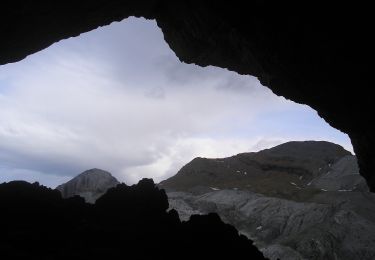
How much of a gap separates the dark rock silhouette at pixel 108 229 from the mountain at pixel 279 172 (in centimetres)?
7221

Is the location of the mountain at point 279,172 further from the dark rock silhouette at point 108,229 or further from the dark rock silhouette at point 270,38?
the dark rock silhouette at point 108,229

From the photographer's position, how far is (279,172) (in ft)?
404

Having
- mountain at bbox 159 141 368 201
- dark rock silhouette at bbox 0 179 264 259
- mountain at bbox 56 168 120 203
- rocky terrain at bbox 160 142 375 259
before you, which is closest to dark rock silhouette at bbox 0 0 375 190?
dark rock silhouette at bbox 0 179 264 259

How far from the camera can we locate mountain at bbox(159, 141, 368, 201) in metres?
95.8

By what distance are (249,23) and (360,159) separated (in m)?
12.1

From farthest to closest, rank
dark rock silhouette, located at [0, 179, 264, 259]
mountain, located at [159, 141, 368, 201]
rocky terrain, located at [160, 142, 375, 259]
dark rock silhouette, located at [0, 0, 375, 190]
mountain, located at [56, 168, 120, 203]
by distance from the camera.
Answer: mountain, located at [159, 141, 368, 201] → mountain, located at [56, 168, 120, 203] → rocky terrain, located at [160, 142, 375, 259] → dark rock silhouette, located at [0, 0, 375, 190] → dark rock silhouette, located at [0, 179, 264, 259]

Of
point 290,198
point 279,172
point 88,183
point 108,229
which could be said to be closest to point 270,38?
point 108,229

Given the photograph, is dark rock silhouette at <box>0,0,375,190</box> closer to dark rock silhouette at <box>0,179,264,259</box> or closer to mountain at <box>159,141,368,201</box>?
dark rock silhouette at <box>0,179,264,259</box>

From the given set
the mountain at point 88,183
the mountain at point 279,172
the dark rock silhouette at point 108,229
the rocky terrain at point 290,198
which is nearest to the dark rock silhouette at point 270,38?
the dark rock silhouette at point 108,229

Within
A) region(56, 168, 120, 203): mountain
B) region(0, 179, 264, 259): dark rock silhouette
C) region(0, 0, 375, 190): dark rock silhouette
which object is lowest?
region(0, 179, 264, 259): dark rock silhouette

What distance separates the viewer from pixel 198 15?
19.0 metres

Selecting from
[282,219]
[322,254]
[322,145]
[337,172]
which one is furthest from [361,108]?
[322,145]

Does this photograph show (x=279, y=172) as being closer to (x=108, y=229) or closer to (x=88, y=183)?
(x=88, y=183)

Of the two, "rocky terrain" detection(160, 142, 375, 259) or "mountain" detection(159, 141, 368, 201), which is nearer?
"rocky terrain" detection(160, 142, 375, 259)
